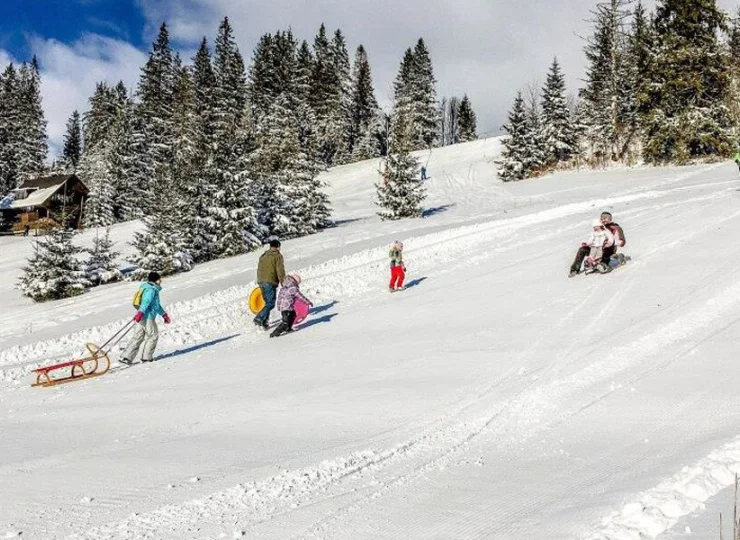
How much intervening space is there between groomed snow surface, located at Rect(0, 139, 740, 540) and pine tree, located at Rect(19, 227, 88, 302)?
24.5 ft

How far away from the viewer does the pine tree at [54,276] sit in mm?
23766

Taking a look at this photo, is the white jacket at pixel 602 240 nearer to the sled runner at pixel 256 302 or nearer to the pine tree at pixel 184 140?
the sled runner at pixel 256 302

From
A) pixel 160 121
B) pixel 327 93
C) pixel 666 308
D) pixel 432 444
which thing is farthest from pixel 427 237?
pixel 327 93

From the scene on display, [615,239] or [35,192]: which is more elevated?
[35,192]

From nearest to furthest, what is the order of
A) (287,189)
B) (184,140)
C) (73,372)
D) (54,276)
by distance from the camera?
(73,372)
(54,276)
(287,189)
(184,140)

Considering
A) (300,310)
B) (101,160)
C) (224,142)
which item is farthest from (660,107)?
(101,160)

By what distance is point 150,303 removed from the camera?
1118cm

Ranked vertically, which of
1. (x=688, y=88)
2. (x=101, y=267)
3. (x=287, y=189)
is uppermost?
(x=688, y=88)

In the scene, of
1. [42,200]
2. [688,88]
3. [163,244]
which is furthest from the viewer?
[42,200]

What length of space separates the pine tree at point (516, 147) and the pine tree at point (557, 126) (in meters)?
3.22

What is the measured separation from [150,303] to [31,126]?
73.9 meters

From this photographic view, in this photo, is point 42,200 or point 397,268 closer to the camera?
point 397,268

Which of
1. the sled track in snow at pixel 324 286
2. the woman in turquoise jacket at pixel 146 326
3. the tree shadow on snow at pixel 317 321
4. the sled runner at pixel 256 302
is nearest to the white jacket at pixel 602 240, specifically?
the sled track in snow at pixel 324 286

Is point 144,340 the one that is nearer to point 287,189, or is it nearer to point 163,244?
point 163,244
